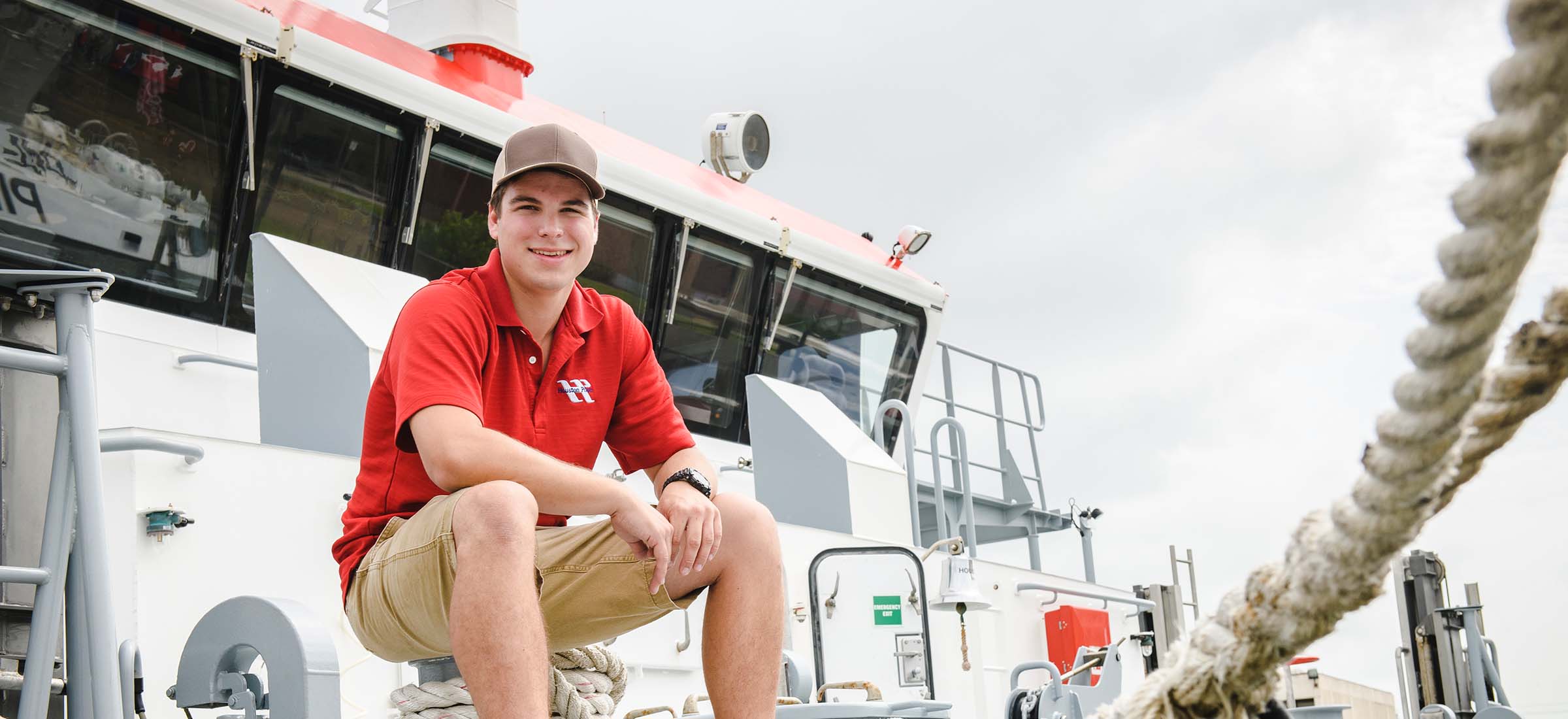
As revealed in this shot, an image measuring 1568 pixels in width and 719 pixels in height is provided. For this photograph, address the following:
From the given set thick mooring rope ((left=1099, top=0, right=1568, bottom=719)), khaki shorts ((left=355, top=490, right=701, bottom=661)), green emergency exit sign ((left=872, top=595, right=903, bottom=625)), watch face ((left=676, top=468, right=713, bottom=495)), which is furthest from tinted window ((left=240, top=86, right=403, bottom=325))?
thick mooring rope ((left=1099, top=0, right=1568, bottom=719))

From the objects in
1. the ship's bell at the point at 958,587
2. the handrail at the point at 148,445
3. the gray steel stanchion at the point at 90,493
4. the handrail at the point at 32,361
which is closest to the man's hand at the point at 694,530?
the gray steel stanchion at the point at 90,493

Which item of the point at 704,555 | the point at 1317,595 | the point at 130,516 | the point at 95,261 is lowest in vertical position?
the point at 1317,595

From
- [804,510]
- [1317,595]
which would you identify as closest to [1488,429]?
[1317,595]

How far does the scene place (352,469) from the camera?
12.8 feet

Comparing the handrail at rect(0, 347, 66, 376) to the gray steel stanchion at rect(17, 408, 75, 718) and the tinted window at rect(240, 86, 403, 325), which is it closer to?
the gray steel stanchion at rect(17, 408, 75, 718)

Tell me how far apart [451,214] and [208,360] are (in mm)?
1412

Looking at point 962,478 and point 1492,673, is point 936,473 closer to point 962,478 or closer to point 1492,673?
point 962,478

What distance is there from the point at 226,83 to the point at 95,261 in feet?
2.57

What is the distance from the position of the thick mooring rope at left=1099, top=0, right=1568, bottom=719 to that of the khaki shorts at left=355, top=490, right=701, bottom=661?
1.24 metres

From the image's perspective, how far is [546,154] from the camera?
2230 millimetres

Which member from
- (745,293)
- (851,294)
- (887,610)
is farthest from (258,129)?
(851,294)

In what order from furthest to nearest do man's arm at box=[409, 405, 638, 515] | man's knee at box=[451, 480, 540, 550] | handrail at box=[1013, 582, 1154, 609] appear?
handrail at box=[1013, 582, 1154, 609], man's arm at box=[409, 405, 638, 515], man's knee at box=[451, 480, 540, 550]

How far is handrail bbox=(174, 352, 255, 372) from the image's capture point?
4.54m

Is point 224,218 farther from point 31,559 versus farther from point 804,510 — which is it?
point 804,510
